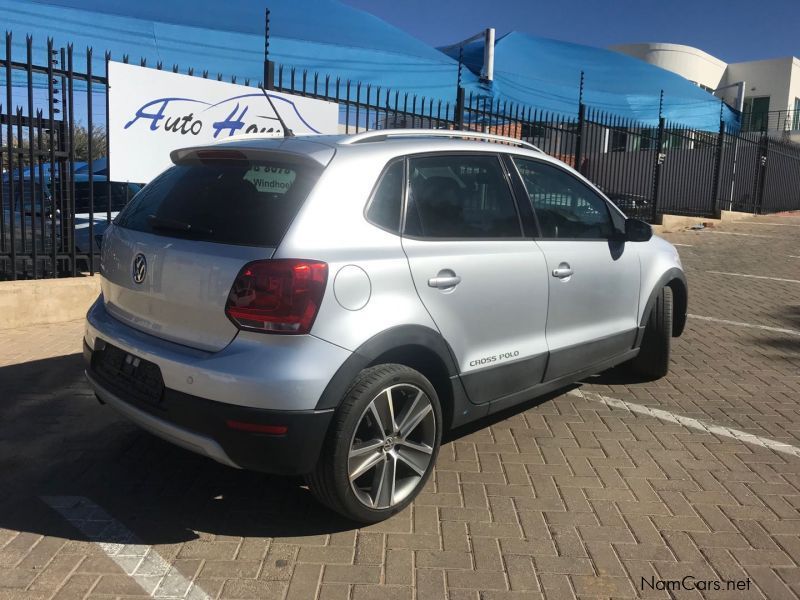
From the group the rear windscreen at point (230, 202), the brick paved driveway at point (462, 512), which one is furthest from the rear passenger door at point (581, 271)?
the rear windscreen at point (230, 202)

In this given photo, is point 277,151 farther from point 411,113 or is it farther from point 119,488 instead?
point 411,113

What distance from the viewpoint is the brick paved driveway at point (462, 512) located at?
2.70 metres

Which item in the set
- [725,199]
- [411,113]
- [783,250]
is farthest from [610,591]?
[725,199]

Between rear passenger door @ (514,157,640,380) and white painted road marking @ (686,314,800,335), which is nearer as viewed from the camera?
rear passenger door @ (514,157,640,380)

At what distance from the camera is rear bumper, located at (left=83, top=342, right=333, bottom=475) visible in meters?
2.65

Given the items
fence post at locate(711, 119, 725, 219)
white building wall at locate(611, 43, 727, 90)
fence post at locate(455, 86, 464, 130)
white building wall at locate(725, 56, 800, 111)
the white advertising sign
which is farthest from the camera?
white building wall at locate(611, 43, 727, 90)

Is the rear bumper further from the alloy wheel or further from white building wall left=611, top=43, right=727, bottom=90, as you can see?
white building wall left=611, top=43, right=727, bottom=90

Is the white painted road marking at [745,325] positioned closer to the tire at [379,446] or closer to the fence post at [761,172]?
the tire at [379,446]

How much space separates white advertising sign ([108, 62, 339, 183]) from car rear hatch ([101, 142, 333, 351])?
10.8 ft

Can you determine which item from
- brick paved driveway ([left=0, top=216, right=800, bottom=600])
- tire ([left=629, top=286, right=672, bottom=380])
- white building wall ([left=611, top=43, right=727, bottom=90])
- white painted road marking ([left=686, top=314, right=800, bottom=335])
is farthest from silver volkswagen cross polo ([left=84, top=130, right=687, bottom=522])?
white building wall ([left=611, top=43, right=727, bottom=90])

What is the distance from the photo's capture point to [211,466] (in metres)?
3.67

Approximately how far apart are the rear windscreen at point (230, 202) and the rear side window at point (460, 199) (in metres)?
0.57

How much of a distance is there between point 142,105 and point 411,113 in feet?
11.9

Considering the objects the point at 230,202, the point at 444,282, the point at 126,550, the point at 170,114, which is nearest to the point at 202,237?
the point at 230,202
